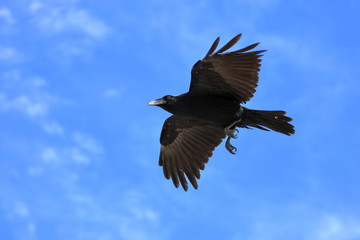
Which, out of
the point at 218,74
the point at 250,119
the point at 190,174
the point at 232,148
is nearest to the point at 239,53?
the point at 218,74

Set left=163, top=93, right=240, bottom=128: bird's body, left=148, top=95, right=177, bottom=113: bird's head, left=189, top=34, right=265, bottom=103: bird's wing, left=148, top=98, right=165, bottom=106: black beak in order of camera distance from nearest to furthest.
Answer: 1. left=189, top=34, right=265, bottom=103: bird's wing
2. left=163, top=93, right=240, bottom=128: bird's body
3. left=148, top=95, right=177, bottom=113: bird's head
4. left=148, top=98, right=165, bottom=106: black beak

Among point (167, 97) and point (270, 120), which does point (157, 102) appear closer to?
point (167, 97)

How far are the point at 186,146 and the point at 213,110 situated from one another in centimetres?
136

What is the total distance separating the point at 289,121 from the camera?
923 cm

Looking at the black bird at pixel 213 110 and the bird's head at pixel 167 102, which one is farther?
the bird's head at pixel 167 102

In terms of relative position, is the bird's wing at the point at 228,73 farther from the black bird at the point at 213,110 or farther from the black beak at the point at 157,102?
the black beak at the point at 157,102

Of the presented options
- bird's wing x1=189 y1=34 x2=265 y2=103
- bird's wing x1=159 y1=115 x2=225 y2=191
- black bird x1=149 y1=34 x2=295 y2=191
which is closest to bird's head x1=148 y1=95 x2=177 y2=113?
black bird x1=149 y1=34 x2=295 y2=191

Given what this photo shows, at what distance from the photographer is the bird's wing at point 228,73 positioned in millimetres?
8945

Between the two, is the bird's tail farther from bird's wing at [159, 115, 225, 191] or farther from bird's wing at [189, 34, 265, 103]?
bird's wing at [159, 115, 225, 191]

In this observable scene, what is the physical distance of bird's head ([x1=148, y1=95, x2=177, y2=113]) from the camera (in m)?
9.72

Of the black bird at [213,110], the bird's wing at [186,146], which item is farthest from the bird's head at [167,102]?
the bird's wing at [186,146]

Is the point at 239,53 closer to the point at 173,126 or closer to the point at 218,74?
the point at 218,74

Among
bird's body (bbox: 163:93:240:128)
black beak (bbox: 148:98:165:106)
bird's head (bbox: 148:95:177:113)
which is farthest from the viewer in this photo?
black beak (bbox: 148:98:165:106)

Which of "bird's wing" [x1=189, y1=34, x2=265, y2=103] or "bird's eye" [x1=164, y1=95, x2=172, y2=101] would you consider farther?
"bird's eye" [x1=164, y1=95, x2=172, y2=101]
